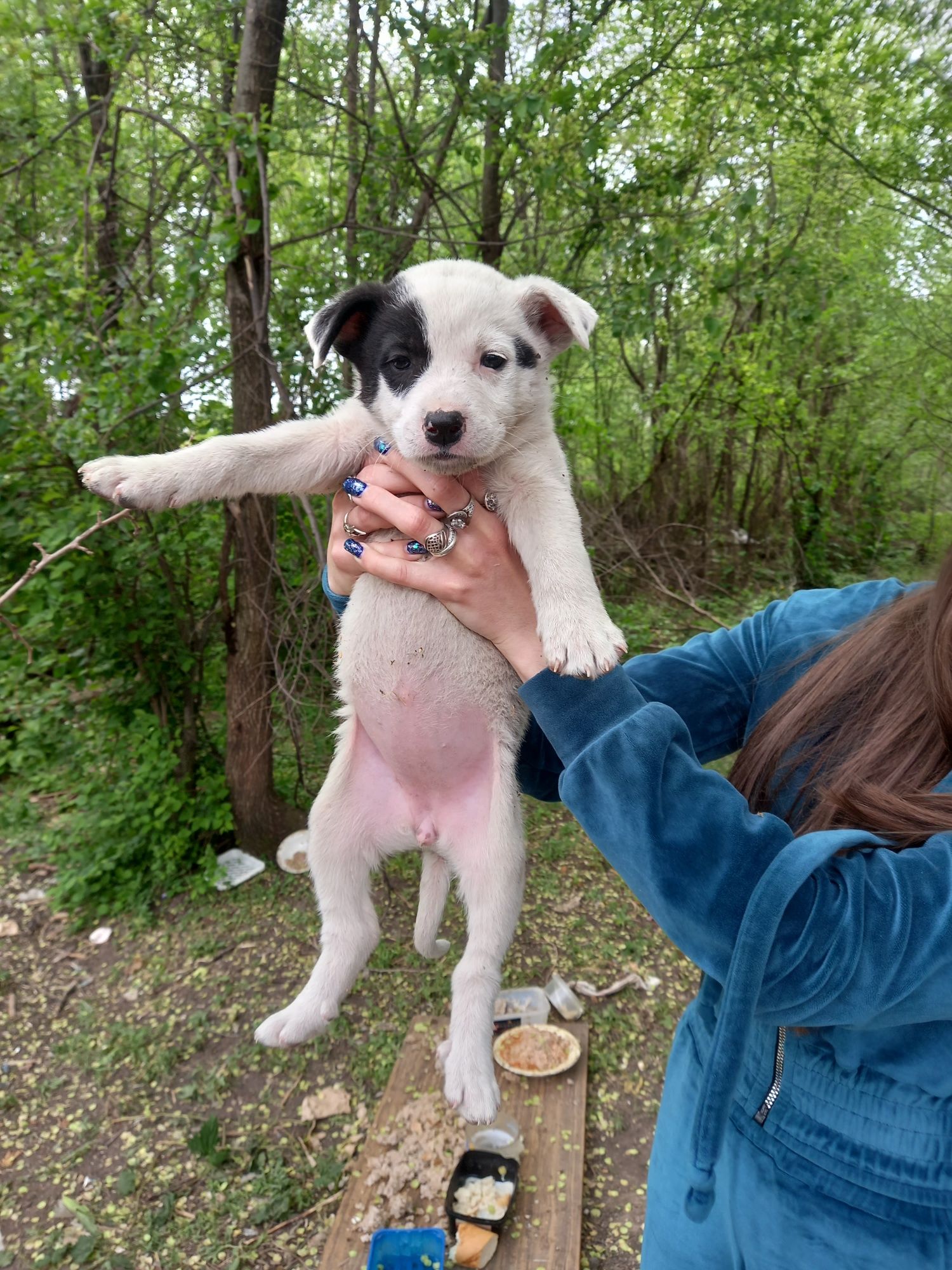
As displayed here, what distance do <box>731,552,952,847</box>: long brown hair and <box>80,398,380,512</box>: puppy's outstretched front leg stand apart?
1.37 meters

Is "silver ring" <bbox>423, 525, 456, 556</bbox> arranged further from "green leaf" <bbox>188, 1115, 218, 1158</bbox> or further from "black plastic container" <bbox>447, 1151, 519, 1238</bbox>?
"green leaf" <bbox>188, 1115, 218, 1158</bbox>

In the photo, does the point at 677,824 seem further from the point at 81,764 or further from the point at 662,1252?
the point at 81,764

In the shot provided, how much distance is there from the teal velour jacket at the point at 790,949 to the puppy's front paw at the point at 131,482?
46.7 inches

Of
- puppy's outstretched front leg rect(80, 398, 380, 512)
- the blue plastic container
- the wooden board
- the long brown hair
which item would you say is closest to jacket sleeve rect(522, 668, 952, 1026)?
the long brown hair

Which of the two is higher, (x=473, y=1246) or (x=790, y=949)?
(x=790, y=949)

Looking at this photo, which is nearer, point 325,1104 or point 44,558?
point 44,558

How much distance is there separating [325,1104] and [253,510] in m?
3.10

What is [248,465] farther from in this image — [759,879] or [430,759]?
[759,879]

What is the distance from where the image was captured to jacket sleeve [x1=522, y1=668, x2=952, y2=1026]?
1.13m

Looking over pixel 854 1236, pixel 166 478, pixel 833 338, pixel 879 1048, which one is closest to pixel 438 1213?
pixel 854 1236

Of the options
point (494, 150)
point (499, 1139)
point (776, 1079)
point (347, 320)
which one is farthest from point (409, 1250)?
point (494, 150)

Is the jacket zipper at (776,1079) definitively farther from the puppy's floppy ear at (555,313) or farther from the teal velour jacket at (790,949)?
the puppy's floppy ear at (555,313)

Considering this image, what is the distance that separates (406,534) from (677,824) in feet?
3.32

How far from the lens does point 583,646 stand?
151cm
